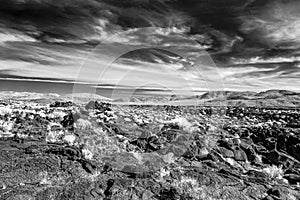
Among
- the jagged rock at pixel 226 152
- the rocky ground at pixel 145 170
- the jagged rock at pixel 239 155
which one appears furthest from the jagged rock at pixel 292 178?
the jagged rock at pixel 226 152

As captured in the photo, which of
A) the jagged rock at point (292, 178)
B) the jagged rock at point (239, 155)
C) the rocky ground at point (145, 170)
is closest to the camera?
the rocky ground at point (145, 170)

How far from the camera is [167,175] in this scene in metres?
8.56

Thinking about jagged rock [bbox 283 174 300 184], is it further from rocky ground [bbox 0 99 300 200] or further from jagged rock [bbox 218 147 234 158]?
jagged rock [bbox 218 147 234 158]

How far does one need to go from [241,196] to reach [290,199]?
4.64ft

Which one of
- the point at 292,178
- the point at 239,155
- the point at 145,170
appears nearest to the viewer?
the point at 145,170

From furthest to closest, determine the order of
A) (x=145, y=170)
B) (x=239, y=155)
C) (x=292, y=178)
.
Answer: (x=239, y=155) → (x=292, y=178) → (x=145, y=170)

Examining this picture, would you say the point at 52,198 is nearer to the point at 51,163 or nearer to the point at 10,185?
the point at 10,185

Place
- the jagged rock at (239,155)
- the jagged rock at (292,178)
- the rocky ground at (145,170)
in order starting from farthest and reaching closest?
the jagged rock at (239,155), the jagged rock at (292,178), the rocky ground at (145,170)

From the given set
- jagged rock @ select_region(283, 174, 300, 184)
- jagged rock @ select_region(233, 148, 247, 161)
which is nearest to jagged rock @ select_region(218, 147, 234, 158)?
jagged rock @ select_region(233, 148, 247, 161)

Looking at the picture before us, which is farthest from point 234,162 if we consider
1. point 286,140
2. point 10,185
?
point 10,185

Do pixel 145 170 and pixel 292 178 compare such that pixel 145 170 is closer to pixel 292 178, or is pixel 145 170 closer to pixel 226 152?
pixel 226 152

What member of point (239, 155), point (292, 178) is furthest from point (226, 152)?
point (292, 178)

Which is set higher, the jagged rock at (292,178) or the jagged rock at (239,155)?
A: the jagged rock at (239,155)

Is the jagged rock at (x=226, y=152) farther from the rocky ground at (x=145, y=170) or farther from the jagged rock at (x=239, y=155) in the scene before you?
the jagged rock at (x=239, y=155)
